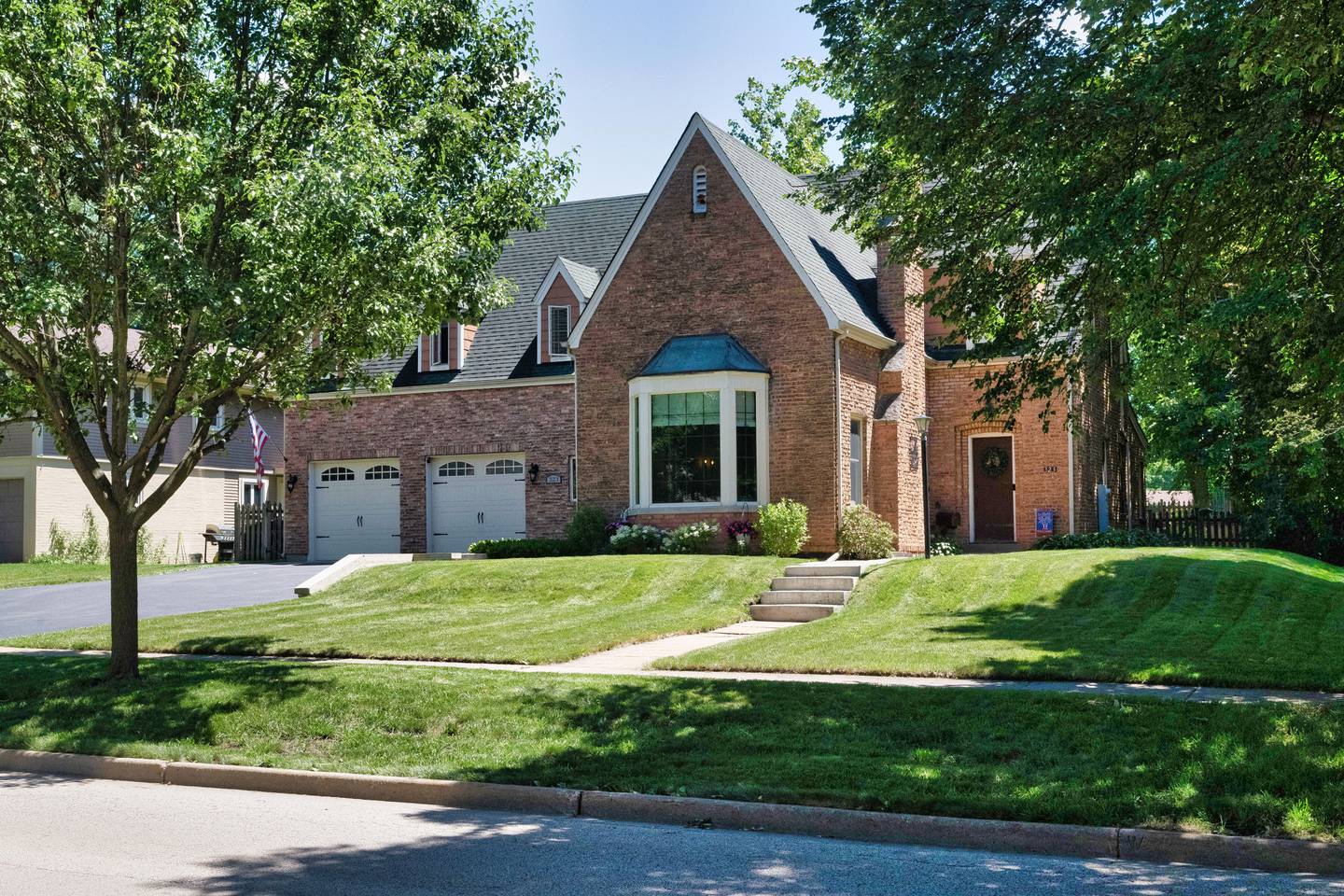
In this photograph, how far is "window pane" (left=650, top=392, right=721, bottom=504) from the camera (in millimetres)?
23484

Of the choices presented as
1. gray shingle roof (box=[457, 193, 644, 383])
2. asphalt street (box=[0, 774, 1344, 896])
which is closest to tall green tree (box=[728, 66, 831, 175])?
gray shingle roof (box=[457, 193, 644, 383])

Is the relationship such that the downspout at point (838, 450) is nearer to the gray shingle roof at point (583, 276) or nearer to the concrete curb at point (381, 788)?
the gray shingle roof at point (583, 276)

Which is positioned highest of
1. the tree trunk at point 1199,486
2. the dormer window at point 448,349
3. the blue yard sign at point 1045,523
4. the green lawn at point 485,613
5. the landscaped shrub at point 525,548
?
the dormer window at point 448,349

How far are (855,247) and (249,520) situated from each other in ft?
53.1

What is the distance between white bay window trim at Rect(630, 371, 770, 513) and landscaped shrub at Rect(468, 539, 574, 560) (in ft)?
5.47

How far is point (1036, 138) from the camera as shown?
10148mm

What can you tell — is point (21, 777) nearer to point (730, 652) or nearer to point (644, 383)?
point (730, 652)

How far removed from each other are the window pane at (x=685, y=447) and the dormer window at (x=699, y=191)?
12.1 feet

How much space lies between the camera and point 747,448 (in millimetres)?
23469

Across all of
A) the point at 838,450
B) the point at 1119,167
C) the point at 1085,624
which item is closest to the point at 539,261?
the point at 838,450

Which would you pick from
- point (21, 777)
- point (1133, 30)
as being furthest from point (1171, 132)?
point (21, 777)

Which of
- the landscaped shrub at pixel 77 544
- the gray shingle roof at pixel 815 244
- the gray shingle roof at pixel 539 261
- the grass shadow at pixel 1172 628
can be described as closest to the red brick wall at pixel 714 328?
the gray shingle roof at pixel 815 244

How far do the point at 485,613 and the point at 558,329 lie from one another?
10.3m

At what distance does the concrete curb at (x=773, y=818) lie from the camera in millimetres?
6617
